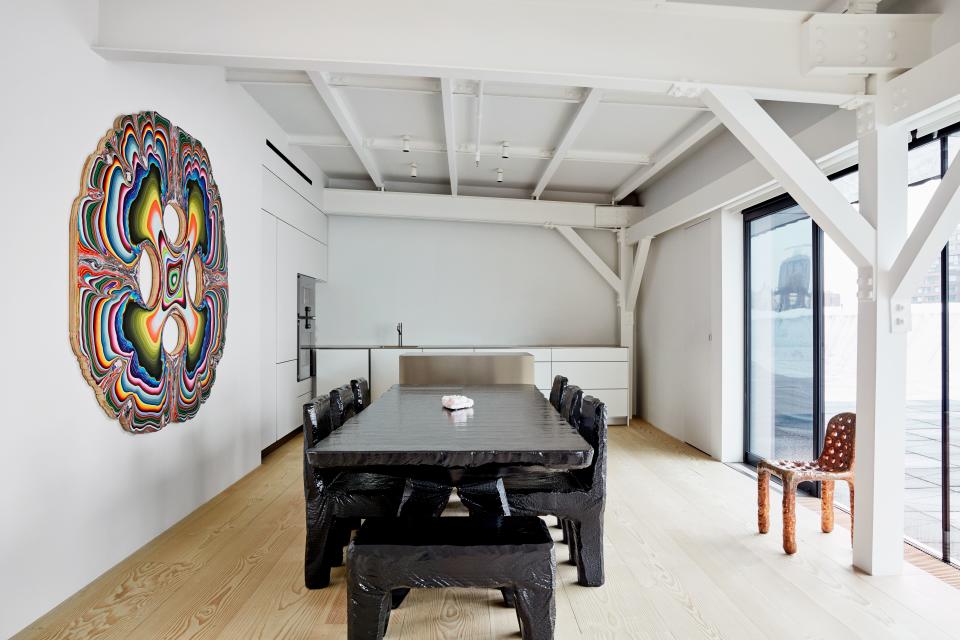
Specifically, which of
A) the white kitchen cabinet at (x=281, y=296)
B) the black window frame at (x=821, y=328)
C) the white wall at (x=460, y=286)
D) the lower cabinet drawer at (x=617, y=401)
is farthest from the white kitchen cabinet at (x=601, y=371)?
the white kitchen cabinet at (x=281, y=296)

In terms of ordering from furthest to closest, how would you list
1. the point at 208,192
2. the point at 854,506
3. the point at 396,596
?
the point at 208,192 < the point at 854,506 < the point at 396,596

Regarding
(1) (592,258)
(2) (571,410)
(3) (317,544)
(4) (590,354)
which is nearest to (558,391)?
(2) (571,410)

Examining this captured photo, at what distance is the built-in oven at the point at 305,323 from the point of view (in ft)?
18.5

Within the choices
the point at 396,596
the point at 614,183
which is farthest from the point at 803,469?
the point at 614,183

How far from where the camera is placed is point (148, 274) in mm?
2838

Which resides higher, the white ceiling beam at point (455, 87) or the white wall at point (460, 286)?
the white ceiling beam at point (455, 87)

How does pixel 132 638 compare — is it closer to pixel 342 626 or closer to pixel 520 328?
pixel 342 626

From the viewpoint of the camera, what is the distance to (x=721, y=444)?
4.72m

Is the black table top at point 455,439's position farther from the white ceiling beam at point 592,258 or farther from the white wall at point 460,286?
the white ceiling beam at point 592,258

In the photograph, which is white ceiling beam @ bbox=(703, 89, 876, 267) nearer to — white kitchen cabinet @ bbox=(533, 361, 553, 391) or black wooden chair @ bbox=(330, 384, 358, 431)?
black wooden chair @ bbox=(330, 384, 358, 431)

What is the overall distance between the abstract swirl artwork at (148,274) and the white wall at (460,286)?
3.12m

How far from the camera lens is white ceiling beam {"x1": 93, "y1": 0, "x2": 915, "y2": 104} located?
2.53 metres

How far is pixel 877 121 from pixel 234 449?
428 centimetres

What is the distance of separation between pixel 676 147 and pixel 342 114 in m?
2.81
